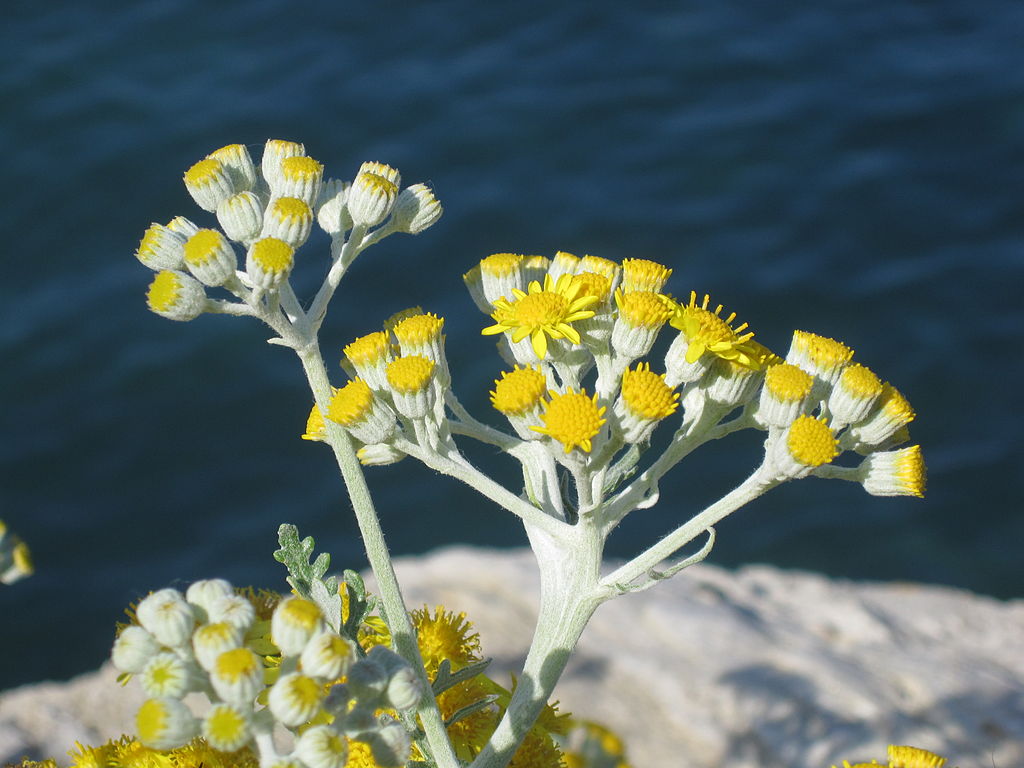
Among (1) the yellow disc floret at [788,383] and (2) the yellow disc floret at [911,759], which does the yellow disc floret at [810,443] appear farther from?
(2) the yellow disc floret at [911,759]

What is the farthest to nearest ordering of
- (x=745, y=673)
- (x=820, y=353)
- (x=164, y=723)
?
(x=745, y=673)
(x=820, y=353)
(x=164, y=723)

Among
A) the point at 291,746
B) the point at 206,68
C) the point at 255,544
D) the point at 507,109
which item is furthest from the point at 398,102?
the point at 291,746

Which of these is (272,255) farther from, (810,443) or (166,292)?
(810,443)

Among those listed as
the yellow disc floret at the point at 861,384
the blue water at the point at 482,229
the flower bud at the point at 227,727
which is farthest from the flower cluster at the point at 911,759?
the blue water at the point at 482,229

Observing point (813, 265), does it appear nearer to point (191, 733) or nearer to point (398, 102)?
point (398, 102)

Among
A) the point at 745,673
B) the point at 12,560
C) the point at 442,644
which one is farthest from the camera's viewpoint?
the point at 745,673

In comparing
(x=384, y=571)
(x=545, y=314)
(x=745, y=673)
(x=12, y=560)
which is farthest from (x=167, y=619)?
(x=745, y=673)

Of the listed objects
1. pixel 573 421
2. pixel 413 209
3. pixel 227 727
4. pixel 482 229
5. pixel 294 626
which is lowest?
pixel 227 727
